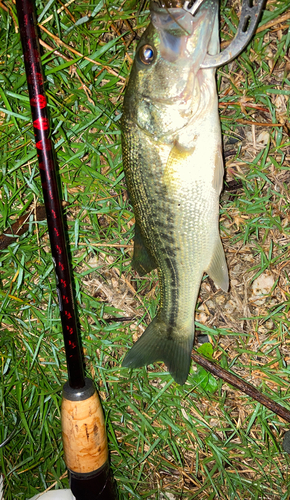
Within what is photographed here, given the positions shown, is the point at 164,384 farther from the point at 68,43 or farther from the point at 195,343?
the point at 68,43

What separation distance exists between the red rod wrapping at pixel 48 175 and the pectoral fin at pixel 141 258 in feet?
1.33

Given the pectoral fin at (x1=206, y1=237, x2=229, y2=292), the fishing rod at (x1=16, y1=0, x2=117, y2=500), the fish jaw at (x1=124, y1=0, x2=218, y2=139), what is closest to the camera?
the fish jaw at (x1=124, y1=0, x2=218, y2=139)

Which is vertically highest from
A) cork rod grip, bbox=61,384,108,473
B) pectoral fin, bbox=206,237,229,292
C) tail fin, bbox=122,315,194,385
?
pectoral fin, bbox=206,237,229,292

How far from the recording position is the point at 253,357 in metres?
2.10

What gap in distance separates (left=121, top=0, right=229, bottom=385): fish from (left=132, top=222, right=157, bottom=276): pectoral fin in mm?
29

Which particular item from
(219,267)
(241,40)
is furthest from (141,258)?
(241,40)

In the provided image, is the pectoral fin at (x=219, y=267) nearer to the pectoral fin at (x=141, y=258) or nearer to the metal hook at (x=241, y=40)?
the pectoral fin at (x=141, y=258)

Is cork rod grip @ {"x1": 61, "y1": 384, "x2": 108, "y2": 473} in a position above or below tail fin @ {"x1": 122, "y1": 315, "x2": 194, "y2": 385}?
below

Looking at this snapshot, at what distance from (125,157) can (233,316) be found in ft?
3.71

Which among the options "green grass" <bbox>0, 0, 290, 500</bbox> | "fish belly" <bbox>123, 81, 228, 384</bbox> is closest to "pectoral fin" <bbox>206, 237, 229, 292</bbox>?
"fish belly" <bbox>123, 81, 228, 384</bbox>

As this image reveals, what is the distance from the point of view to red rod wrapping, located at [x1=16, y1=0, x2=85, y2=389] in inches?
65.3

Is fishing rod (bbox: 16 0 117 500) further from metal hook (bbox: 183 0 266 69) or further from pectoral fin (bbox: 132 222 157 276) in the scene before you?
metal hook (bbox: 183 0 266 69)

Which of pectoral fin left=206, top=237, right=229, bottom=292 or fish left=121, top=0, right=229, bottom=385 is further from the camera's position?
pectoral fin left=206, top=237, right=229, bottom=292

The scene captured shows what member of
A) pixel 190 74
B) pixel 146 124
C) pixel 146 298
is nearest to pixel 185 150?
pixel 146 124
